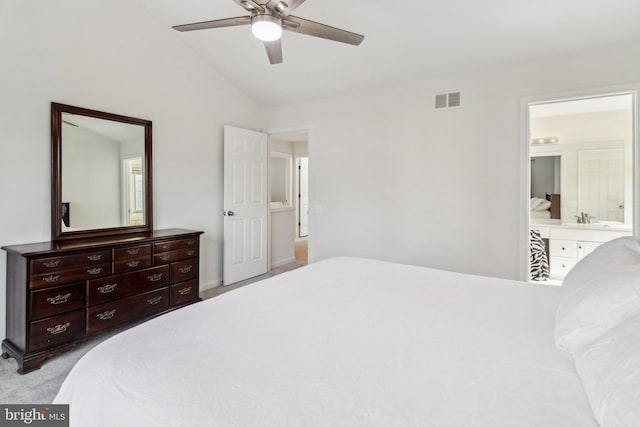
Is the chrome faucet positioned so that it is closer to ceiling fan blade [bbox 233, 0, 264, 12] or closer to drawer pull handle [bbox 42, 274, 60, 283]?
ceiling fan blade [bbox 233, 0, 264, 12]

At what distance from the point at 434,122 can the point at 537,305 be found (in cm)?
249

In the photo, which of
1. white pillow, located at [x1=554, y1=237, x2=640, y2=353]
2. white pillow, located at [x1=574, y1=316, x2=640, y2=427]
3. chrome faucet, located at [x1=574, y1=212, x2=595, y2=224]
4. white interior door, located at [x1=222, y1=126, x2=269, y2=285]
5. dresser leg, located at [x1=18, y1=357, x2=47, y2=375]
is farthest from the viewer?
chrome faucet, located at [x1=574, y1=212, x2=595, y2=224]

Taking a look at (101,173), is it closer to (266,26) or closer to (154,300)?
(154,300)

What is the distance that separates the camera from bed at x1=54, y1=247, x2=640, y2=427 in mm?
749

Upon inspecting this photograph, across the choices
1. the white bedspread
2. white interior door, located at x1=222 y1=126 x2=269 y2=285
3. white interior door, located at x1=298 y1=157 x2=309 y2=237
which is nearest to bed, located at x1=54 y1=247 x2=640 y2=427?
the white bedspread

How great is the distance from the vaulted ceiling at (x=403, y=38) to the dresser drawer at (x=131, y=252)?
2.21m

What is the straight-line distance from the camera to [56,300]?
2.31 meters

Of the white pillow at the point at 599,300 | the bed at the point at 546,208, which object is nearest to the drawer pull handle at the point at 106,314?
the white pillow at the point at 599,300

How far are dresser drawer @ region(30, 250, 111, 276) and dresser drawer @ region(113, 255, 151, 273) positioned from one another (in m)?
0.09

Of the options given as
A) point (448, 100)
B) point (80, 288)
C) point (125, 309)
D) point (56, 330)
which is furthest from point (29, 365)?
point (448, 100)

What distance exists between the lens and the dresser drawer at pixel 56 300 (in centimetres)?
221

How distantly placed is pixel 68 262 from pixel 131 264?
47cm

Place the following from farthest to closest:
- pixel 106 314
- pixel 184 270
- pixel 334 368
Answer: pixel 184 270 < pixel 106 314 < pixel 334 368

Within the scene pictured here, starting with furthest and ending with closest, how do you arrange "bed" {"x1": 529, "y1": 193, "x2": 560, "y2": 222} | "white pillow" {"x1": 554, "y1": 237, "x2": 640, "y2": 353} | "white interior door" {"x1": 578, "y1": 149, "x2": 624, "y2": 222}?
"bed" {"x1": 529, "y1": 193, "x2": 560, "y2": 222}
"white interior door" {"x1": 578, "y1": 149, "x2": 624, "y2": 222}
"white pillow" {"x1": 554, "y1": 237, "x2": 640, "y2": 353}
